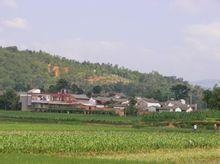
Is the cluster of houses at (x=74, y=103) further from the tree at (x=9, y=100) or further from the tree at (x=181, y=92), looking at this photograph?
the tree at (x=181, y=92)

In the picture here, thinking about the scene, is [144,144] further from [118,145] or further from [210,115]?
[210,115]

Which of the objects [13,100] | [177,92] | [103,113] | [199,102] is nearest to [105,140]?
[103,113]

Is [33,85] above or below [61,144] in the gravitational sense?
above

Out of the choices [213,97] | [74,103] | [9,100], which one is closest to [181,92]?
[74,103]

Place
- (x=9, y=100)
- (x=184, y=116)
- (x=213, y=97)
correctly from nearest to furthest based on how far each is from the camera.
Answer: (x=184, y=116) < (x=213, y=97) < (x=9, y=100)

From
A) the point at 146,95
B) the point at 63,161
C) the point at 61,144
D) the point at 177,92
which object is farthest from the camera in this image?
the point at 146,95

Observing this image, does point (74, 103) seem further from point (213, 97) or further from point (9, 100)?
point (213, 97)

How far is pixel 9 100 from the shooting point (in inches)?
4685

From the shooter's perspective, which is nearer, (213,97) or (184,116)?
(184,116)

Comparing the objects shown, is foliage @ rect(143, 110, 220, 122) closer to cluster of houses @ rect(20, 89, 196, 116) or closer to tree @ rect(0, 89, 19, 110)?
tree @ rect(0, 89, 19, 110)

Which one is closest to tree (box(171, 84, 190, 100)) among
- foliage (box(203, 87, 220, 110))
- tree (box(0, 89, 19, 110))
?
tree (box(0, 89, 19, 110))

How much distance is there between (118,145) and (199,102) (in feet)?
498

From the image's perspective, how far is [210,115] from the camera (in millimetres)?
83375

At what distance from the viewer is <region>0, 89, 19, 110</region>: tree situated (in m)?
115
